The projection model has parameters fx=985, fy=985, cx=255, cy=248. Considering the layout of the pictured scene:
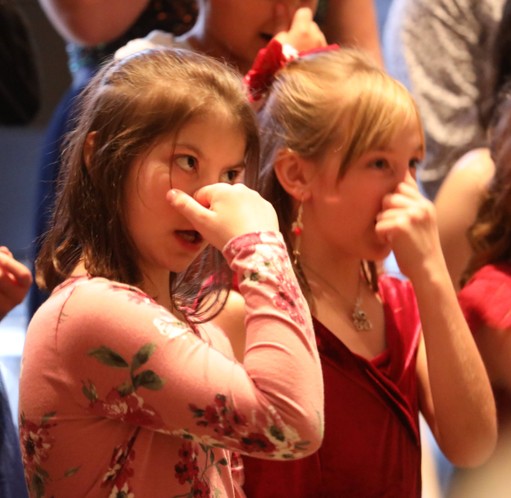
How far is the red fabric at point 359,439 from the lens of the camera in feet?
4.23

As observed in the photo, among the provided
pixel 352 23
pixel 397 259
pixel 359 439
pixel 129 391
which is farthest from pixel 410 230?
pixel 352 23

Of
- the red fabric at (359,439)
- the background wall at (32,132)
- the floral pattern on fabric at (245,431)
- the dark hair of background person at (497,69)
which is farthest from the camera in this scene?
the background wall at (32,132)

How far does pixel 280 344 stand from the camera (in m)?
0.95

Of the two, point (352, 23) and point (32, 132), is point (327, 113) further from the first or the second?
point (32, 132)

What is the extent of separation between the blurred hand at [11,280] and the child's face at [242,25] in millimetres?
627

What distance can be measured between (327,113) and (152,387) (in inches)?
21.5

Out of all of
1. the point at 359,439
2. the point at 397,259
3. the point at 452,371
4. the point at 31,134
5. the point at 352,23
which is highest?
the point at 352,23

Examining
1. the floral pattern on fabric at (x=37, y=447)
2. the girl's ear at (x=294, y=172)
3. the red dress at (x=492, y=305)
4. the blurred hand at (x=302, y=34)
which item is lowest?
the red dress at (x=492, y=305)

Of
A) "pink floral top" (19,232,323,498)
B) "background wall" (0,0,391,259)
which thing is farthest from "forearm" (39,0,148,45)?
"background wall" (0,0,391,259)

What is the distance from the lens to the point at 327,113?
1.34m

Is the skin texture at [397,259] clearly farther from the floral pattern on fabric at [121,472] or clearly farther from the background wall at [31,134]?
the background wall at [31,134]

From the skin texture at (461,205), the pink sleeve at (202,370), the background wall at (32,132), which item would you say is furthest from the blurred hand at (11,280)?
the background wall at (32,132)

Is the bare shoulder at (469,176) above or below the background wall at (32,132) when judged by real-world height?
above

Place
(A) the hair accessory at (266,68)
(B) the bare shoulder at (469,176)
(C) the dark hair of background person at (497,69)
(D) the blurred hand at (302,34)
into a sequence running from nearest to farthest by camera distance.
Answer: (A) the hair accessory at (266,68), (D) the blurred hand at (302,34), (B) the bare shoulder at (469,176), (C) the dark hair of background person at (497,69)
